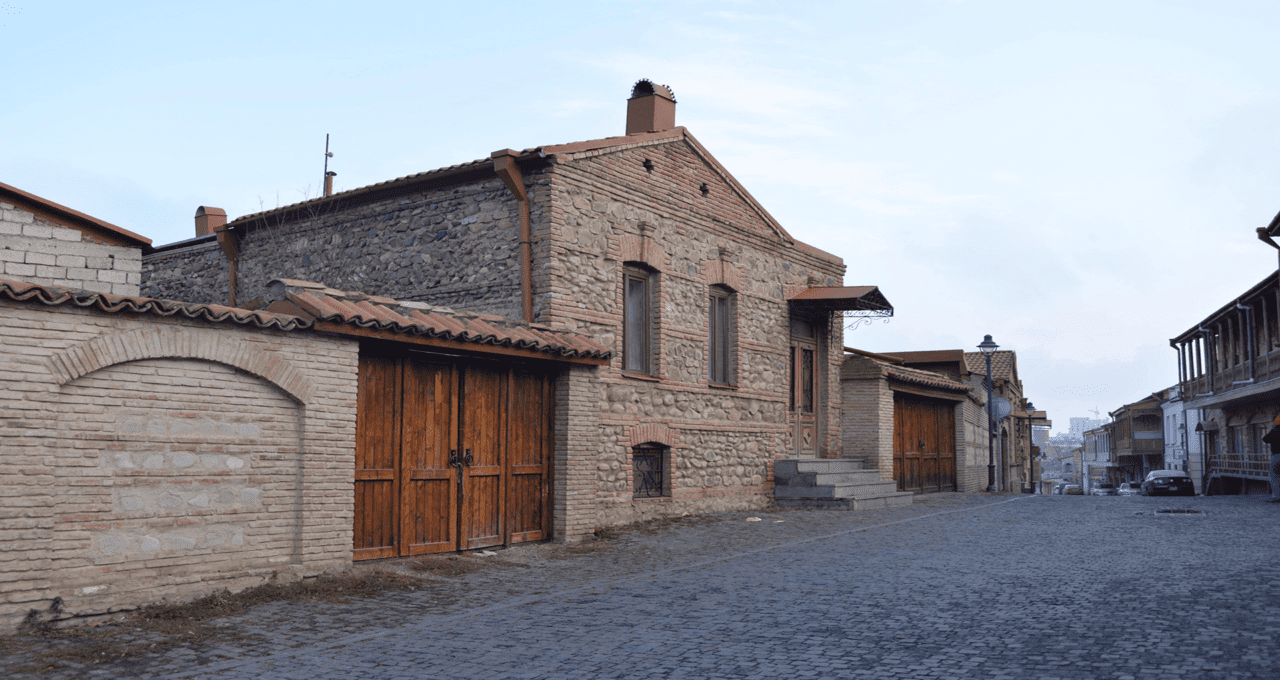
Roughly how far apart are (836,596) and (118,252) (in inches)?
382

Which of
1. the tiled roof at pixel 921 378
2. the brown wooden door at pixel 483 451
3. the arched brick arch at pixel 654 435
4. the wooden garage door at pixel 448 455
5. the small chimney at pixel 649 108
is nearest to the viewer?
the wooden garage door at pixel 448 455

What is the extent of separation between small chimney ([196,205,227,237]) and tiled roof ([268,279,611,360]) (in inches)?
417

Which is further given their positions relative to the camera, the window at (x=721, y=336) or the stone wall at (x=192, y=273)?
the stone wall at (x=192, y=273)

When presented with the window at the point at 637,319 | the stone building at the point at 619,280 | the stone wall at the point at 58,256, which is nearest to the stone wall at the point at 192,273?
the stone building at the point at 619,280

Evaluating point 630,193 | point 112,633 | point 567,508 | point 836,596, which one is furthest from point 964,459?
point 112,633

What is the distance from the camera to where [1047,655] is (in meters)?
5.83

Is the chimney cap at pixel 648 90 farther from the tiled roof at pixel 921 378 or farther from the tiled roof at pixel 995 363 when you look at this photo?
the tiled roof at pixel 995 363

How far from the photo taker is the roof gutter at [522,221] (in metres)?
12.6

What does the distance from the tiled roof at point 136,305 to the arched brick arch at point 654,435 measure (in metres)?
6.00

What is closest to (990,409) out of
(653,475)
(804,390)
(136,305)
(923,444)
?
(923,444)

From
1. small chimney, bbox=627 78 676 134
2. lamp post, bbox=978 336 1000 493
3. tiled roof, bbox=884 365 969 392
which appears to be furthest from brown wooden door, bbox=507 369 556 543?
lamp post, bbox=978 336 1000 493

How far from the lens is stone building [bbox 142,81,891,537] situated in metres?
12.7

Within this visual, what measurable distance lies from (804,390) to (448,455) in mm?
9639

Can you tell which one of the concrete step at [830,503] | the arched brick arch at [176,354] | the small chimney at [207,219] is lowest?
the concrete step at [830,503]
